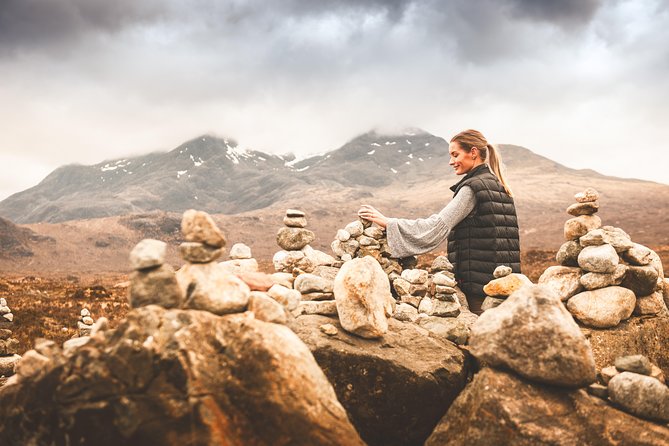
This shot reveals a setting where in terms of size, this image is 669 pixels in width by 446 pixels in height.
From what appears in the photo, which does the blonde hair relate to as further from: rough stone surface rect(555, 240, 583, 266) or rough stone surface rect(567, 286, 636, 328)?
rough stone surface rect(567, 286, 636, 328)

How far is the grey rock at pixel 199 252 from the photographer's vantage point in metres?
3.15

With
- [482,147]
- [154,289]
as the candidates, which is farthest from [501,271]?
[154,289]

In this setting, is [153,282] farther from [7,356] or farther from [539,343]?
[7,356]

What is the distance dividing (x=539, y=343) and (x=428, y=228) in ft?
8.88

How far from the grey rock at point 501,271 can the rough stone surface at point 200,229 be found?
4040mm

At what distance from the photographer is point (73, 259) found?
2857 inches

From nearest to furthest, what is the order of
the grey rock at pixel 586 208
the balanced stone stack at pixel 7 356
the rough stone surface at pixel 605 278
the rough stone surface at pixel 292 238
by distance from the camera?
the rough stone surface at pixel 605 278
the grey rock at pixel 586 208
the balanced stone stack at pixel 7 356
the rough stone surface at pixel 292 238

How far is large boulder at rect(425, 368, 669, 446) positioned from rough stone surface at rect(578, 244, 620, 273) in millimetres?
2595

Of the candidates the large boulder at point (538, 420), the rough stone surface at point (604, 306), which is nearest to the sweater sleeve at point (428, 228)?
the rough stone surface at point (604, 306)

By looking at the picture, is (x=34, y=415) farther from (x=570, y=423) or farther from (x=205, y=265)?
(x=570, y=423)

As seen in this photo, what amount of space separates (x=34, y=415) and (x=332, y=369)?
2.32 meters

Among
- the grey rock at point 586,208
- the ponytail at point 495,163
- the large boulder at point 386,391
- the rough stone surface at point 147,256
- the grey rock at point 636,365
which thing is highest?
the ponytail at point 495,163

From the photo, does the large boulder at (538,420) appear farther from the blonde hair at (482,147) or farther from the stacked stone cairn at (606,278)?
the blonde hair at (482,147)

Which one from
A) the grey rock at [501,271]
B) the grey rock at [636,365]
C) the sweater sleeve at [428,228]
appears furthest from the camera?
the sweater sleeve at [428,228]
